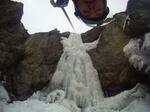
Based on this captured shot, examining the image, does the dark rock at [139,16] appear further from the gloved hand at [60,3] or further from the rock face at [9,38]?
the gloved hand at [60,3]

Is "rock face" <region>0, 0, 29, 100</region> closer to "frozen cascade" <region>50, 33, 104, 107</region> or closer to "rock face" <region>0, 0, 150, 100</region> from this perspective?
"rock face" <region>0, 0, 150, 100</region>

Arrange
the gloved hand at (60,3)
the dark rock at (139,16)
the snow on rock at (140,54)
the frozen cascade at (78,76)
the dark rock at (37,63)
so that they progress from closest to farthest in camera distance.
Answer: the gloved hand at (60,3) < the snow on rock at (140,54) < the dark rock at (139,16) < the frozen cascade at (78,76) < the dark rock at (37,63)

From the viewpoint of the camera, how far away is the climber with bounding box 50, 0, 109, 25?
4787mm

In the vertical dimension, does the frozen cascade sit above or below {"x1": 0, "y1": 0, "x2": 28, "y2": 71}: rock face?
below

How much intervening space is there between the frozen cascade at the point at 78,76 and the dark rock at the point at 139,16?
1641 mm

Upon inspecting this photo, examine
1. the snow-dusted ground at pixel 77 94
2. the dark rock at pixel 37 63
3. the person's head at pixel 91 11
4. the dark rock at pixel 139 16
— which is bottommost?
the snow-dusted ground at pixel 77 94

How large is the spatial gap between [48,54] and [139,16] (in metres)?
2.84

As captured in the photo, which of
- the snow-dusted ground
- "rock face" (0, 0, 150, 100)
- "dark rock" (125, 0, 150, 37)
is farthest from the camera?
"rock face" (0, 0, 150, 100)

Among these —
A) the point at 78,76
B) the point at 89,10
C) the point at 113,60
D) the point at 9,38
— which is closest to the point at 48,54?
the point at 78,76

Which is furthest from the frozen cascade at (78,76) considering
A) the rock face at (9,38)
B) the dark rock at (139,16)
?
the dark rock at (139,16)

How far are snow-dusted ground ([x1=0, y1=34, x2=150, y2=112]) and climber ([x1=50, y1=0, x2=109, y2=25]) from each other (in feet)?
13.0

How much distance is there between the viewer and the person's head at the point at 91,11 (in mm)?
4797

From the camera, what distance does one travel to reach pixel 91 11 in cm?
489

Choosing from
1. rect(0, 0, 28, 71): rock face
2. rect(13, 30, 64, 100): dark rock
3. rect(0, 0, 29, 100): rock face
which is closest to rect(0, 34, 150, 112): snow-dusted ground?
rect(13, 30, 64, 100): dark rock
